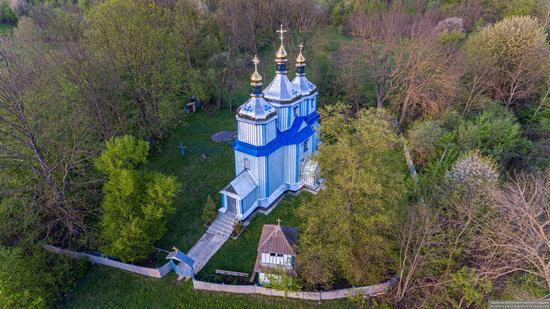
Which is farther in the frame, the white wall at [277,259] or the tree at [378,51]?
the tree at [378,51]

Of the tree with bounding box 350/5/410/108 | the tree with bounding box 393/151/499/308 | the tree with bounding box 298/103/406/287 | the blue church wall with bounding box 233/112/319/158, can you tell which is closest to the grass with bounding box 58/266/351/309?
the tree with bounding box 298/103/406/287

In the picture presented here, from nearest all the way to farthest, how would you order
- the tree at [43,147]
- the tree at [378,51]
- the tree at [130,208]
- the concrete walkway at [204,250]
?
the tree at [43,147] < the tree at [130,208] < the concrete walkway at [204,250] < the tree at [378,51]

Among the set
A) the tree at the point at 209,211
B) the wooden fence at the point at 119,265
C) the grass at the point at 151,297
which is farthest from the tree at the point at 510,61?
the wooden fence at the point at 119,265

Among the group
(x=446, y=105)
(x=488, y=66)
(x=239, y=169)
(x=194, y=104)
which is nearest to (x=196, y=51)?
(x=194, y=104)

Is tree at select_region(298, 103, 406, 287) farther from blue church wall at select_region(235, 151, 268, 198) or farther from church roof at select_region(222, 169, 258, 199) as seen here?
church roof at select_region(222, 169, 258, 199)

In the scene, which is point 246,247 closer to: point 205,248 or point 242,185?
point 205,248

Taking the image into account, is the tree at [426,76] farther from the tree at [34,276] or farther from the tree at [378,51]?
the tree at [34,276]

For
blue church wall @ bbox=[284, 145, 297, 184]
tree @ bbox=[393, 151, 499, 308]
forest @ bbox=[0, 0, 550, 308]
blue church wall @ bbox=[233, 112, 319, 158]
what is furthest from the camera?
blue church wall @ bbox=[284, 145, 297, 184]

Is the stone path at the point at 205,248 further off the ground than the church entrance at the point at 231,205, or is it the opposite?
the church entrance at the point at 231,205
